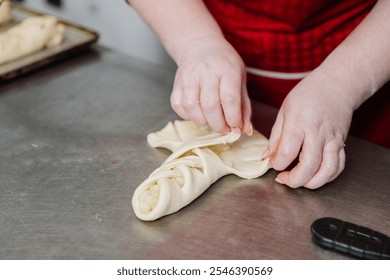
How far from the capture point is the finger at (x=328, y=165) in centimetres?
99

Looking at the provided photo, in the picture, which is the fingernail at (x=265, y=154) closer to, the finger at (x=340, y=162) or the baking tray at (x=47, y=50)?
the finger at (x=340, y=162)

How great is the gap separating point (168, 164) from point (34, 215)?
11.1 inches

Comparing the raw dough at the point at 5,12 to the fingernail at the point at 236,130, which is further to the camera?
the raw dough at the point at 5,12

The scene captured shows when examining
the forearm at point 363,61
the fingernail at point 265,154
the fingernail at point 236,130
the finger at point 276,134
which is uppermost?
the forearm at point 363,61

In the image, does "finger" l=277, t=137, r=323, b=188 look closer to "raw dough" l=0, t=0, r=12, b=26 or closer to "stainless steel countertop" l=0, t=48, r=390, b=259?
"stainless steel countertop" l=0, t=48, r=390, b=259

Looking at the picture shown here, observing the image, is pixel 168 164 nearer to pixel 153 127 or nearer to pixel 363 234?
pixel 153 127

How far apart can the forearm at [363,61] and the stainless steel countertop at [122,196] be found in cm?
19

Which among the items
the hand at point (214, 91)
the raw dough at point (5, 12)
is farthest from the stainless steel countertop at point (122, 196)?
the raw dough at point (5, 12)

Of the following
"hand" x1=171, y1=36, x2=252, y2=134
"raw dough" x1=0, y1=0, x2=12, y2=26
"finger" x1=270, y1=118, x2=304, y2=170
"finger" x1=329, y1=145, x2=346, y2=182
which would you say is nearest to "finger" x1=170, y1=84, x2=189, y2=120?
"hand" x1=171, y1=36, x2=252, y2=134

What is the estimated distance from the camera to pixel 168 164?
1.04 m

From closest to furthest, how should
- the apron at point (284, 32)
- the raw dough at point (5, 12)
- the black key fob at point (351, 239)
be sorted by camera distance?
the black key fob at point (351, 239), the apron at point (284, 32), the raw dough at point (5, 12)

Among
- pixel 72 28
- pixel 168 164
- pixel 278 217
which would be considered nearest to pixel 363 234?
pixel 278 217

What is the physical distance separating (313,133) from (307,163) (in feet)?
0.20

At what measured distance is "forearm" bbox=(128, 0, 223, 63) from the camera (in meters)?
1.13
